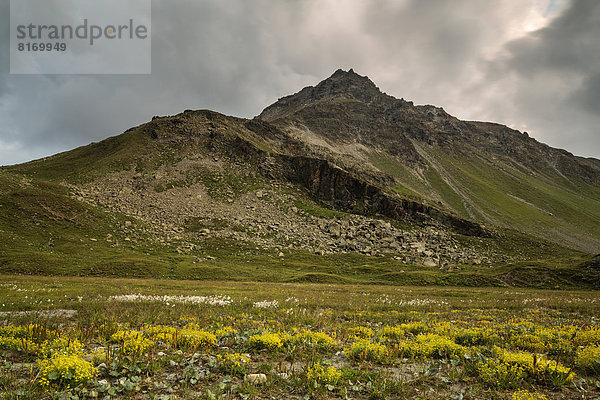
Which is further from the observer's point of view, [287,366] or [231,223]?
[231,223]

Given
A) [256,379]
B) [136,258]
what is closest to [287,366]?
[256,379]

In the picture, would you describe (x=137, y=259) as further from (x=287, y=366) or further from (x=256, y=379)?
(x=256, y=379)

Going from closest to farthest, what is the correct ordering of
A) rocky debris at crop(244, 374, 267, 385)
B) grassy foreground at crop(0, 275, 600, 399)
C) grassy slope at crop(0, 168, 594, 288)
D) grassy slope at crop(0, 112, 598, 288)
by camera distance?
grassy foreground at crop(0, 275, 600, 399), rocky debris at crop(244, 374, 267, 385), grassy slope at crop(0, 168, 594, 288), grassy slope at crop(0, 112, 598, 288)

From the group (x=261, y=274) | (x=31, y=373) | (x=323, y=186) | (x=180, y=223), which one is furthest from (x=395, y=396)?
(x=323, y=186)

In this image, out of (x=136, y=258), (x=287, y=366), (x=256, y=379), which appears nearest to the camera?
(x=256, y=379)

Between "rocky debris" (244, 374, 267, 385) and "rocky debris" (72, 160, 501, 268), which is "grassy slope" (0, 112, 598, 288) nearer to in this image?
"rocky debris" (72, 160, 501, 268)

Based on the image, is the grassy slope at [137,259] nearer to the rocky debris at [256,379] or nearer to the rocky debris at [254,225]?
the rocky debris at [254,225]

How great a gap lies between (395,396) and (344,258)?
79.5 metres

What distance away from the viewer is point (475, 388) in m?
6.48

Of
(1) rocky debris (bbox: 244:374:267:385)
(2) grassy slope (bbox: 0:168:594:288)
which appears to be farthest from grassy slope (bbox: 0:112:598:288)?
(1) rocky debris (bbox: 244:374:267:385)

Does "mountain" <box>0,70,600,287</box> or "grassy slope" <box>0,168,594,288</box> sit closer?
"grassy slope" <box>0,168,594,288</box>

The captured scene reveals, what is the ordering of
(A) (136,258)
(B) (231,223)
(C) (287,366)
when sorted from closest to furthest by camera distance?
(C) (287,366) → (A) (136,258) → (B) (231,223)

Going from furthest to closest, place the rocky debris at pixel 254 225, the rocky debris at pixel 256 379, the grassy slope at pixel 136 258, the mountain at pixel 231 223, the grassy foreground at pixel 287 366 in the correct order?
the rocky debris at pixel 254 225 < the mountain at pixel 231 223 < the grassy slope at pixel 136 258 < the rocky debris at pixel 256 379 < the grassy foreground at pixel 287 366

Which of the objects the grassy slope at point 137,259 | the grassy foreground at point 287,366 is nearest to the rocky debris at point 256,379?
the grassy foreground at point 287,366
